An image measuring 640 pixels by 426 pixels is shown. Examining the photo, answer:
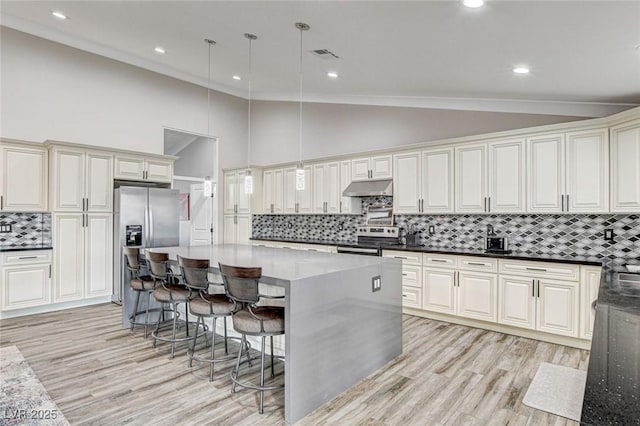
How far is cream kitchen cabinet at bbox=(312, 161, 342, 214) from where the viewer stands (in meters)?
6.11

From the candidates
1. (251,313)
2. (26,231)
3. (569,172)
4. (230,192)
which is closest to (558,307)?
(569,172)

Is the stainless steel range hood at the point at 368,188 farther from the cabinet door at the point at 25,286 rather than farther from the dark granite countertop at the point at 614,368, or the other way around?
the cabinet door at the point at 25,286

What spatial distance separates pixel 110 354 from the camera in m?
3.51

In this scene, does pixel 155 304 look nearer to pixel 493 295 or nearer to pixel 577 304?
pixel 493 295

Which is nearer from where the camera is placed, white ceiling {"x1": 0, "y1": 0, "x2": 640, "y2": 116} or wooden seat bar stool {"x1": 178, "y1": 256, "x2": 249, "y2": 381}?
white ceiling {"x1": 0, "y1": 0, "x2": 640, "y2": 116}

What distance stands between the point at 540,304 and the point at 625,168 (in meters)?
1.57

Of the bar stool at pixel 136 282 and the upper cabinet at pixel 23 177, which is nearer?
the bar stool at pixel 136 282

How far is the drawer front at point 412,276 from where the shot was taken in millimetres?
4762

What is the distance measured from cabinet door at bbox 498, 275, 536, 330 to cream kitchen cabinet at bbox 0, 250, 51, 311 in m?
5.78

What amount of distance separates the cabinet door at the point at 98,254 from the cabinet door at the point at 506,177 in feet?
17.7

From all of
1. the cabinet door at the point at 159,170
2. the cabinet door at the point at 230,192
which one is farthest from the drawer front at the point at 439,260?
the cabinet door at the point at 159,170

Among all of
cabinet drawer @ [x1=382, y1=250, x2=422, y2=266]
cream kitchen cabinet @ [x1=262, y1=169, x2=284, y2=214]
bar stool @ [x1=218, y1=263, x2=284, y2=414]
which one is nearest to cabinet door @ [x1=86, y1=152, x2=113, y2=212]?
cream kitchen cabinet @ [x1=262, y1=169, x2=284, y2=214]

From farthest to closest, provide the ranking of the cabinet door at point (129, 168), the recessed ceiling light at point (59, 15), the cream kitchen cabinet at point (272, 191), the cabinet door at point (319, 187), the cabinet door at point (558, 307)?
the cream kitchen cabinet at point (272, 191) → the cabinet door at point (319, 187) → the cabinet door at point (129, 168) → the recessed ceiling light at point (59, 15) → the cabinet door at point (558, 307)

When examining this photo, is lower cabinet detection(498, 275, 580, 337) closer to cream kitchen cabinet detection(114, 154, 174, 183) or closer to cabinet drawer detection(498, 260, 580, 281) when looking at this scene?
cabinet drawer detection(498, 260, 580, 281)
